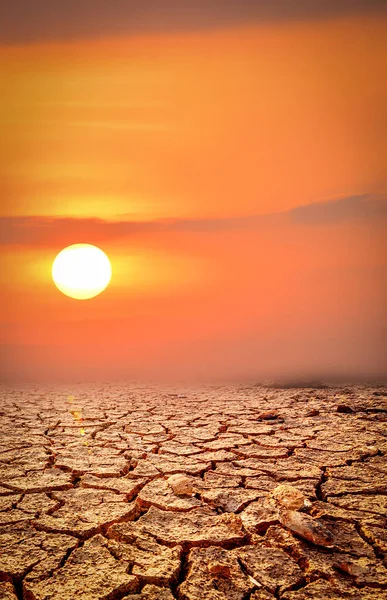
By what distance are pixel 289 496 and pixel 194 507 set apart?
1.51 feet

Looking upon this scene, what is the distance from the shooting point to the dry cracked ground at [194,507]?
1560mm

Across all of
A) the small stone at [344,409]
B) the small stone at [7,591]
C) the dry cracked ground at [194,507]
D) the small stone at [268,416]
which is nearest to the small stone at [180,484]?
the dry cracked ground at [194,507]

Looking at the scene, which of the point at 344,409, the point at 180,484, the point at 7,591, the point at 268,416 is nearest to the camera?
the point at 7,591

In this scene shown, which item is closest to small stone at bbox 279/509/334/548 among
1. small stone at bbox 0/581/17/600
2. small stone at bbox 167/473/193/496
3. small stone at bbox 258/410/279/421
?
small stone at bbox 167/473/193/496

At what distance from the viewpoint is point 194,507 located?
212cm

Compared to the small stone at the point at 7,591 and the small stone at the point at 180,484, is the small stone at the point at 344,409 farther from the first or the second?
the small stone at the point at 7,591

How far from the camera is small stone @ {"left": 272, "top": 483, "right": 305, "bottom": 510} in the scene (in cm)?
206

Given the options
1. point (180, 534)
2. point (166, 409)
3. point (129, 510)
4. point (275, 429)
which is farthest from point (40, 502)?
point (166, 409)

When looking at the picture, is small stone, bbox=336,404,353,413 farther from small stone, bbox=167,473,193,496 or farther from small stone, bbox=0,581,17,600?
small stone, bbox=0,581,17,600

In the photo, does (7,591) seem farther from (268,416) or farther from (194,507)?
(268,416)

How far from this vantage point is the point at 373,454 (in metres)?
2.87

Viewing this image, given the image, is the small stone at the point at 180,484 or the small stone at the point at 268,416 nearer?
the small stone at the point at 180,484

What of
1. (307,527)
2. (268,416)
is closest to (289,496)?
(307,527)

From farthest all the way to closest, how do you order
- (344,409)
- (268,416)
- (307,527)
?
1. (344,409)
2. (268,416)
3. (307,527)
